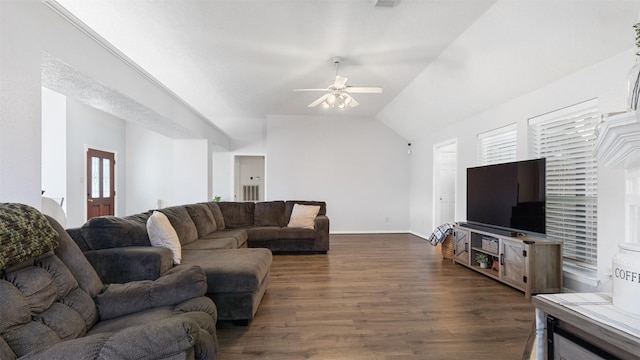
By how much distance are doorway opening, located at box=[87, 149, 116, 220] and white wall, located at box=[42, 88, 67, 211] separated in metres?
0.76

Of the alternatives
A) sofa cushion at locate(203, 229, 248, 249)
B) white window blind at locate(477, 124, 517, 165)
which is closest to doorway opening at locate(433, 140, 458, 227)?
white window blind at locate(477, 124, 517, 165)

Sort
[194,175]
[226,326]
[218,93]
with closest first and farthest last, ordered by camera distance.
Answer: [226,326], [218,93], [194,175]

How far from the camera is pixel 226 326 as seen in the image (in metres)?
2.44

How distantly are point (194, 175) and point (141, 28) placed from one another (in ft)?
11.3

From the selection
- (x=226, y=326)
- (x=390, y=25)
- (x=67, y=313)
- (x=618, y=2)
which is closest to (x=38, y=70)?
(x=67, y=313)

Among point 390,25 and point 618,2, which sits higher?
point 390,25

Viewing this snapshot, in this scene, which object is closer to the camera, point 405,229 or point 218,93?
point 218,93

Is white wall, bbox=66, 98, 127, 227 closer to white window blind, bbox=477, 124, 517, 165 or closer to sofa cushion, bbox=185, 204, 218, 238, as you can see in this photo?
sofa cushion, bbox=185, 204, 218, 238

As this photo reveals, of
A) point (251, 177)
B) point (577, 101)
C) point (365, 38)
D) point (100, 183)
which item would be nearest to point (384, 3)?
point (365, 38)

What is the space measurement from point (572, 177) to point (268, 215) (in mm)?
4407

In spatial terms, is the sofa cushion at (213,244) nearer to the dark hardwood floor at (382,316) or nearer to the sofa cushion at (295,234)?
the dark hardwood floor at (382,316)

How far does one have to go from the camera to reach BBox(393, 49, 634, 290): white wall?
8.40 ft

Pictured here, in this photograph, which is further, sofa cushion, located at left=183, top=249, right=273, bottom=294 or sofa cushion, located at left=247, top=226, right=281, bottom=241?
sofa cushion, located at left=247, top=226, right=281, bottom=241

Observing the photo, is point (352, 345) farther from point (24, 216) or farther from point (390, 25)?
point (390, 25)
